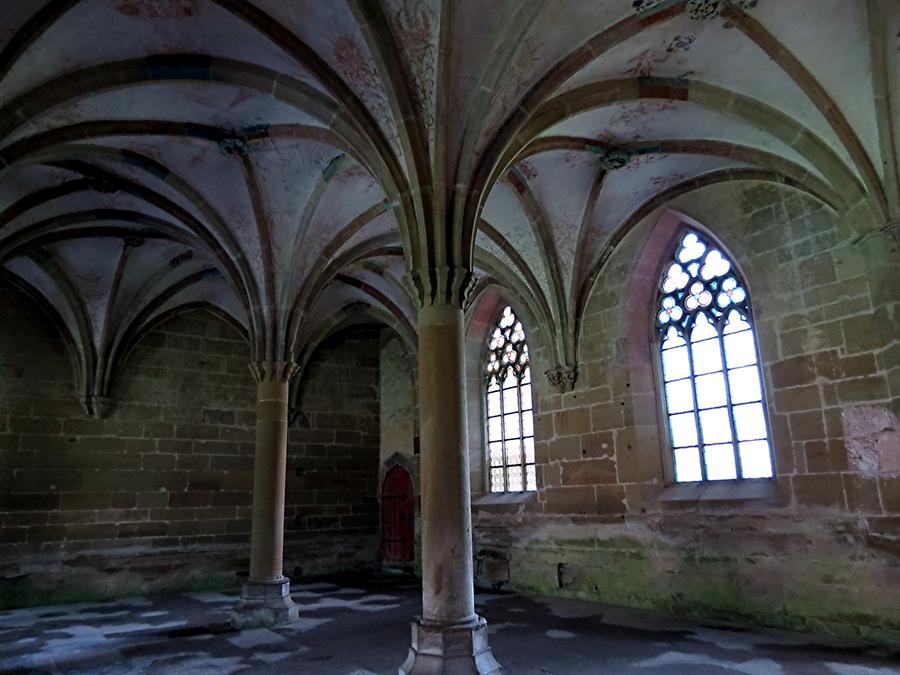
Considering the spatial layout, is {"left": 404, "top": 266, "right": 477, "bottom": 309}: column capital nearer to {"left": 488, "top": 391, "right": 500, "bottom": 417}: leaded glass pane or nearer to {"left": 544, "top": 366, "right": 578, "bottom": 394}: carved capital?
{"left": 544, "top": 366, "right": 578, "bottom": 394}: carved capital

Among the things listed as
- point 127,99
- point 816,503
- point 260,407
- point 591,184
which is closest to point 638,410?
point 816,503

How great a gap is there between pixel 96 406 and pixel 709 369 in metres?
9.38

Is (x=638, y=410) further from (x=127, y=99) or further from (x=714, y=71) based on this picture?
(x=127, y=99)

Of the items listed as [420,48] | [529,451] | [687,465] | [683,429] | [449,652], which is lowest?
[449,652]

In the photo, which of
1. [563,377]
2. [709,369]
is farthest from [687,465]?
[563,377]

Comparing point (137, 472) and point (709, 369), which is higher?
point (709, 369)

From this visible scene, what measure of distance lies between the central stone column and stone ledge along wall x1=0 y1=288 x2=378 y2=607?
779 cm

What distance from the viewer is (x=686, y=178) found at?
785 cm

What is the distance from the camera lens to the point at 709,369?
7793 mm

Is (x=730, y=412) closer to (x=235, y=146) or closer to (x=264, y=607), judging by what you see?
(x=264, y=607)

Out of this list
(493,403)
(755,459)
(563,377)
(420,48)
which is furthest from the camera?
(493,403)

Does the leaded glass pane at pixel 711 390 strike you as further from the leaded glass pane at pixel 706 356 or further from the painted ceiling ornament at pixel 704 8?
the painted ceiling ornament at pixel 704 8

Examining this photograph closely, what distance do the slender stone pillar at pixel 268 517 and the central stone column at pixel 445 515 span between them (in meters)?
3.38

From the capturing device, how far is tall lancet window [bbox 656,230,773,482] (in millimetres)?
7289
